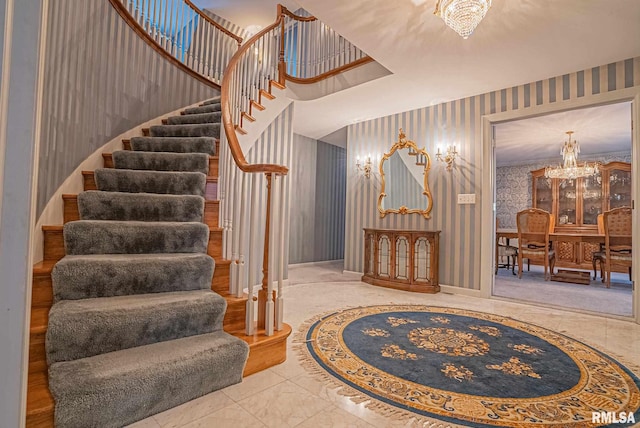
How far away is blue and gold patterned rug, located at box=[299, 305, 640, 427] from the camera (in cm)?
134

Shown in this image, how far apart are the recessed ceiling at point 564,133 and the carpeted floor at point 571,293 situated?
2.37 meters

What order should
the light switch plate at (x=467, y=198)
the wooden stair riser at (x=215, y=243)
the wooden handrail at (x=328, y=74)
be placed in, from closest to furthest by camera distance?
the wooden stair riser at (x=215, y=243) < the wooden handrail at (x=328, y=74) < the light switch plate at (x=467, y=198)

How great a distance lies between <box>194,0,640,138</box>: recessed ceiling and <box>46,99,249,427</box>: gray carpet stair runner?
6.53ft

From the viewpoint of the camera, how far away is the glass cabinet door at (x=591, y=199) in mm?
6477

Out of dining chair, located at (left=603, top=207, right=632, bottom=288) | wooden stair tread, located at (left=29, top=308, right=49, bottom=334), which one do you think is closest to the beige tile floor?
wooden stair tread, located at (left=29, top=308, right=49, bottom=334)

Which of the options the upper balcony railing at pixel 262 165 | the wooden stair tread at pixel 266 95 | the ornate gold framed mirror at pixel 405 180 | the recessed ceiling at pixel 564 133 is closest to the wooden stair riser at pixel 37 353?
the upper balcony railing at pixel 262 165

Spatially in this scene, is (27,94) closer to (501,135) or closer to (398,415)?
(398,415)

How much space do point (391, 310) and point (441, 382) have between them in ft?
4.33

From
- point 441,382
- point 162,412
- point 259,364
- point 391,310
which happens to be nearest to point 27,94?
point 162,412

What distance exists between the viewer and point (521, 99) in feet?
11.2

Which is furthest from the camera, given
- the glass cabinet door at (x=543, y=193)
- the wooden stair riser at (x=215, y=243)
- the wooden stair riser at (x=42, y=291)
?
the glass cabinet door at (x=543, y=193)

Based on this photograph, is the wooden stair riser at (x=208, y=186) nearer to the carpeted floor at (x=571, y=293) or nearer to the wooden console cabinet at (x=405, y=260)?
the wooden console cabinet at (x=405, y=260)

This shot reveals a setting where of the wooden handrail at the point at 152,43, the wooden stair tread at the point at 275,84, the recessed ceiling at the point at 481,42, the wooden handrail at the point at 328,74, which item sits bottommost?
the recessed ceiling at the point at 481,42

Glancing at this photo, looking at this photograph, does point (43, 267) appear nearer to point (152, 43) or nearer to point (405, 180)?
point (152, 43)
